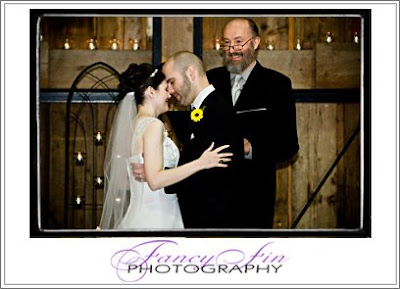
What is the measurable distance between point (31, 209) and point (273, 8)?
134 cm

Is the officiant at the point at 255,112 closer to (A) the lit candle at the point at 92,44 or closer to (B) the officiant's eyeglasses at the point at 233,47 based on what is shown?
(B) the officiant's eyeglasses at the point at 233,47

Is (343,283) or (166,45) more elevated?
(166,45)

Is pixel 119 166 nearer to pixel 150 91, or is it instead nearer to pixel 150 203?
pixel 150 203

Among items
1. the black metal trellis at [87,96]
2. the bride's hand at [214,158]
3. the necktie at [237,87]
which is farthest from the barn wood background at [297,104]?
the bride's hand at [214,158]

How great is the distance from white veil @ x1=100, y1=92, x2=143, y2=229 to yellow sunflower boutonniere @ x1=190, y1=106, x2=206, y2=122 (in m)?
0.24

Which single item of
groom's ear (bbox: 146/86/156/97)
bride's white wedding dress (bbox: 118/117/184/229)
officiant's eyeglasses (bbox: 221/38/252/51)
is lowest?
bride's white wedding dress (bbox: 118/117/184/229)

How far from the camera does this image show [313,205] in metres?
3.77

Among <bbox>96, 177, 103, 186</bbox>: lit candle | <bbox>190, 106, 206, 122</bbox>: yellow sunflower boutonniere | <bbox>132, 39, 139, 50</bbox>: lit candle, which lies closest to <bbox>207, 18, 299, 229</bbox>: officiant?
<bbox>190, 106, 206, 122</bbox>: yellow sunflower boutonniere

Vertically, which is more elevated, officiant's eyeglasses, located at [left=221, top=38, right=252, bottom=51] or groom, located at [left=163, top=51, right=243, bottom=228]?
officiant's eyeglasses, located at [left=221, top=38, right=252, bottom=51]

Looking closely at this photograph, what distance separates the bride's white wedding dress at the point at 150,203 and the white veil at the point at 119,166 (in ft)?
0.07

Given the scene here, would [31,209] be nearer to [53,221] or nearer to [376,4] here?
[53,221]

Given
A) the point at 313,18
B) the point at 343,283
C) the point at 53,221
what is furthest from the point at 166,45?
the point at 343,283

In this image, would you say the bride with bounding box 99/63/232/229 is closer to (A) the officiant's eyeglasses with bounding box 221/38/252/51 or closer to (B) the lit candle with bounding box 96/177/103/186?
(B) the lit candle with bounding box 96/177/103/186

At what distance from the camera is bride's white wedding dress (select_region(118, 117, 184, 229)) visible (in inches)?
146
